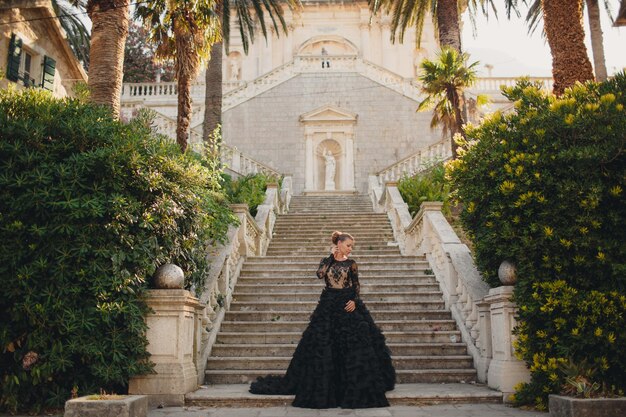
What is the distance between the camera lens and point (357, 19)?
40000 mm

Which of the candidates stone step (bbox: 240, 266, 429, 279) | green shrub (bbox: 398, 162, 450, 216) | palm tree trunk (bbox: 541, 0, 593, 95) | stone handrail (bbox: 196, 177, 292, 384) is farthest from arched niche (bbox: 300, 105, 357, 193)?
palm tree trunk (bbox: 541, 0, 593, 95)

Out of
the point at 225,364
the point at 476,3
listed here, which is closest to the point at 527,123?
the point at 225,364

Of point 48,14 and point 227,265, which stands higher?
point 48,14

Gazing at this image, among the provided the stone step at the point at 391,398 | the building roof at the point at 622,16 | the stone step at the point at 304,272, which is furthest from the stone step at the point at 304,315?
the building roof at the point at 622,16

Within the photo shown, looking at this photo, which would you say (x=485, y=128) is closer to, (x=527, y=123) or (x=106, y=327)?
(x=527, y=123)

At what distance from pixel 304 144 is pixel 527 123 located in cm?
1931

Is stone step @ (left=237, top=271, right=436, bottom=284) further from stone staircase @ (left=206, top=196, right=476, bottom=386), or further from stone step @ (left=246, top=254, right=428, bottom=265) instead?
stone step @ (left=246, top=254, right=428, bottom=265)

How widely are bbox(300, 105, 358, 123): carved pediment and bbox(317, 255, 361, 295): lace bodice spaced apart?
19.8m

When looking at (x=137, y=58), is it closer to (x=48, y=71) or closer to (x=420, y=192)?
(x=48, y=71)

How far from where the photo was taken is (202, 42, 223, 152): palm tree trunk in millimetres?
16703

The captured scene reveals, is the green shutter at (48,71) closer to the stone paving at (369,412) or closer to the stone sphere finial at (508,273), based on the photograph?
the stone paving at (369,412)

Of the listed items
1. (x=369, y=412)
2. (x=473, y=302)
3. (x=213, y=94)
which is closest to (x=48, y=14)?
(x=213, y=94)

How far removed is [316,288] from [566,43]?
19.3ft

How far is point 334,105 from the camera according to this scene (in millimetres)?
25734
